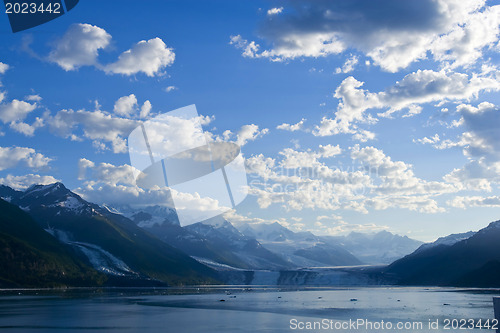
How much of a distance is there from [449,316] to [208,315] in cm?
5819

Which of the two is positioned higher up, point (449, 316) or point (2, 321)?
point (2, 321)

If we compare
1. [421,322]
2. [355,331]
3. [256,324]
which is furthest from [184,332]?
[421,322]

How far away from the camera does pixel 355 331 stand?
275ft

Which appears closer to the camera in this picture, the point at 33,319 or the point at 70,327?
the point at 70,327

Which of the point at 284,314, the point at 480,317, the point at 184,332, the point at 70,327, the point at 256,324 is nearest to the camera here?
the point at 184,332

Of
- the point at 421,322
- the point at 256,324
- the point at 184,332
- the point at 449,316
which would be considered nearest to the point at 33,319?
the point at 184,332

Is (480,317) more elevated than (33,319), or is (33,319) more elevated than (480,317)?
(33,319)

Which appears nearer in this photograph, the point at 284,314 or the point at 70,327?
the point at 70,327

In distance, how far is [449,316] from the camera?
110 m

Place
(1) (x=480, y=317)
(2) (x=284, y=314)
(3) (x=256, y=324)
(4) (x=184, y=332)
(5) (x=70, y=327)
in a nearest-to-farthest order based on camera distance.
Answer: (4) (x=184, y=332) → (5) (x=70, y=327) → (3) (x=256, y=324) → (1) (x=480, y=317) → (2) (x=284, y=314)

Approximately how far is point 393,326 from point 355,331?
11.6 m

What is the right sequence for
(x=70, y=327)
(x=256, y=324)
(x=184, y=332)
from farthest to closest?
(x=256, y=324) → (x=70, y=327) → (x=184, y=332)

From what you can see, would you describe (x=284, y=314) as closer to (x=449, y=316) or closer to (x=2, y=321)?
(x=449, y=316)

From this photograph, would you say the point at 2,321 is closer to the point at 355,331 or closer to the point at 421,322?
the point at 355,331
